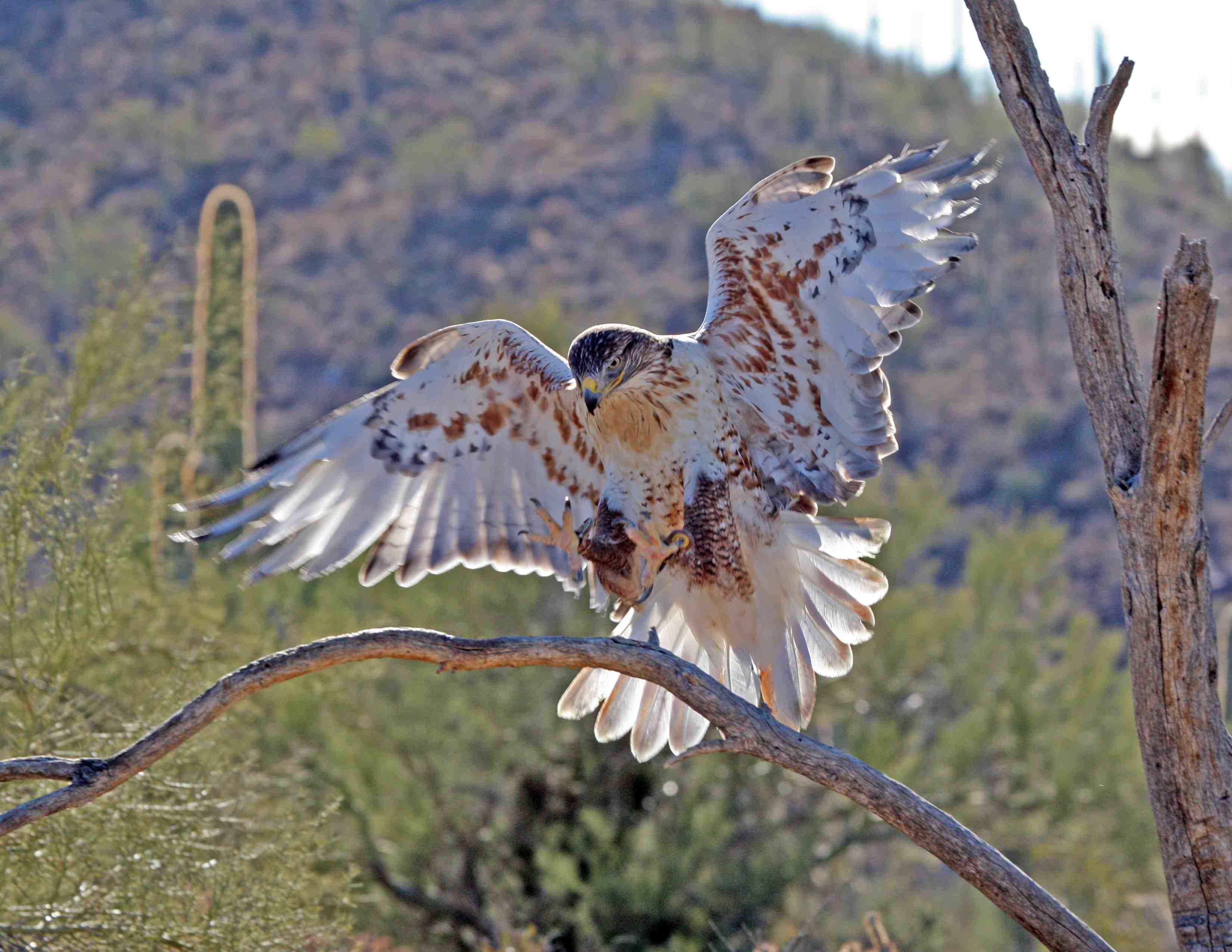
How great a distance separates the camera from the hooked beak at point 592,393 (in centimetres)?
492

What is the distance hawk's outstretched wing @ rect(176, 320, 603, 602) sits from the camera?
17.6 ft

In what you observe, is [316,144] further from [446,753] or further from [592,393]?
[592,393]

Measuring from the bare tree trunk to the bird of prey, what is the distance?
0.82m

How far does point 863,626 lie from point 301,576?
202 cm

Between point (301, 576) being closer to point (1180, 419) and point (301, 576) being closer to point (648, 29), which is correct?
point (1180, 419)

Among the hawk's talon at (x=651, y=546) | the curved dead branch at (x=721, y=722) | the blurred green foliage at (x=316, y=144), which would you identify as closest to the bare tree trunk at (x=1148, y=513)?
the curved dead branch at (x=721, y=722)

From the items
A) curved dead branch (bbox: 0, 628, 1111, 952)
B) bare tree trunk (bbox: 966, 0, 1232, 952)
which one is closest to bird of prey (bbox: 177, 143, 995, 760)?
bare tree trunk (bbox: 966, 0, 1232, 952)

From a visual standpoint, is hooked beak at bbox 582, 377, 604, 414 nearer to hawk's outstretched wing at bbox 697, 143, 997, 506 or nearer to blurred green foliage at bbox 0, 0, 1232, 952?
hawk's outstretched wing at bbox 697, 143, 997, 506

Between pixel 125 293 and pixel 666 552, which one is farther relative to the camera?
pixel 125 293

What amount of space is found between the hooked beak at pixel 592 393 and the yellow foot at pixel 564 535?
600 mm

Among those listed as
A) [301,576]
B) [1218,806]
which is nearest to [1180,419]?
[1218,806]

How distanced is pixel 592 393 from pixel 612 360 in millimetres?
147

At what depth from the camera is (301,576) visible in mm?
5051

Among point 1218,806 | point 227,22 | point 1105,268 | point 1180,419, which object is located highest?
point 227,22
